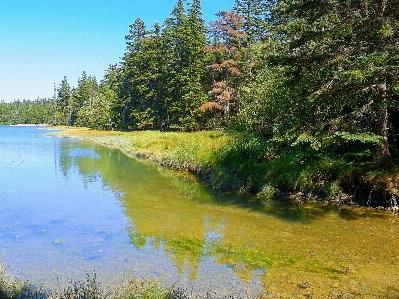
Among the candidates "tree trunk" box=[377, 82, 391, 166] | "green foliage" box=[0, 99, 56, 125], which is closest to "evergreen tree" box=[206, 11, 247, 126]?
"tree trunk" box=[377, 82, 391, 166]

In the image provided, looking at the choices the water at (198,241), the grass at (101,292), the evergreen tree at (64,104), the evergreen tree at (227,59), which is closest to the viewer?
the grass at (101,292)

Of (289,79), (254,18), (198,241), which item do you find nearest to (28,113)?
(254,18)

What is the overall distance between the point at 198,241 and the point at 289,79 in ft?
26.4

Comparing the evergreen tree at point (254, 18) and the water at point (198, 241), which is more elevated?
the evergreen tree at point (254, 18)

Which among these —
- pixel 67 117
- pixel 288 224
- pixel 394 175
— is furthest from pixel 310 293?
pixel 67 117

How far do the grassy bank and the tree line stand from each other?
68 centimetres

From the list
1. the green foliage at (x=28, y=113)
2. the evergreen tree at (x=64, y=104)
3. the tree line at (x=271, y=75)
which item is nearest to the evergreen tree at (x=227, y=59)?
the tree line at (x=271, y=75)

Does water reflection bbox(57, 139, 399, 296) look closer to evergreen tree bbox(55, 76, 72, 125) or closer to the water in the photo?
the water

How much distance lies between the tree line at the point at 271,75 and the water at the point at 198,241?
2899mm

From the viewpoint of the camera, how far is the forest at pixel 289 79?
12281mm

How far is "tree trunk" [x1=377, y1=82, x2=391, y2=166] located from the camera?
11.9 m

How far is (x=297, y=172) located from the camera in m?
15.6

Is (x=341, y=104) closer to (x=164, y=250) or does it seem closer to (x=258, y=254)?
(x=258, y=254)

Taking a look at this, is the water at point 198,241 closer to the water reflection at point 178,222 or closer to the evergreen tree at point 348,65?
the water reflection at point 178,222
